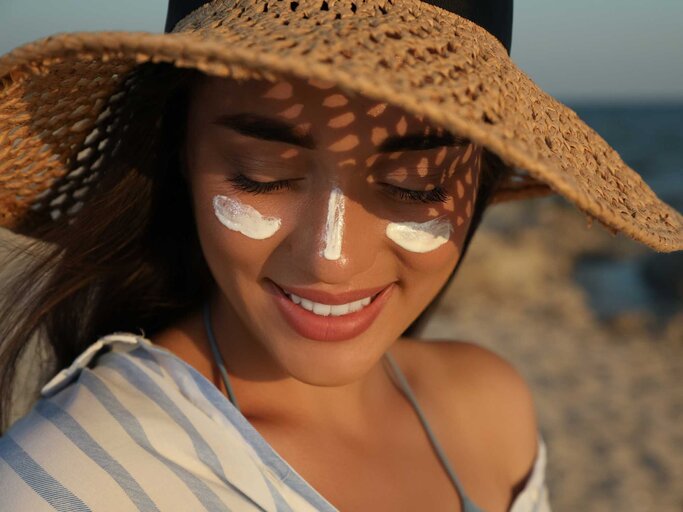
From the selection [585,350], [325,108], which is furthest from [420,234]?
[585,350]

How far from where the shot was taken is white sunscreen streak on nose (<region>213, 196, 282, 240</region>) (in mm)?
1275

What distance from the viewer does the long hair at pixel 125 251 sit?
148 cm

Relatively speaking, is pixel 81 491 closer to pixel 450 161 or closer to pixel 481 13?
pixel 450 161

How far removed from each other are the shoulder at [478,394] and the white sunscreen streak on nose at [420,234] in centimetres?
64

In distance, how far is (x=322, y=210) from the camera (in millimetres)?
1226

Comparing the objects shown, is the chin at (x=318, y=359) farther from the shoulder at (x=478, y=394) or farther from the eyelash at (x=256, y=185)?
the shoulder at (x=478, y=394)

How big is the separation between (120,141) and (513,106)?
0.80m

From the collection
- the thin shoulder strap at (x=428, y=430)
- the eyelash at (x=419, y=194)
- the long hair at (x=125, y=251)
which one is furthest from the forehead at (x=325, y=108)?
the thin shoulder strap at (x=428, y=430)

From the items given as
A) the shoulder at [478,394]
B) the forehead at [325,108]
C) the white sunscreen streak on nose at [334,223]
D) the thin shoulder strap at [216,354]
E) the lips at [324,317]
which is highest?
the forehead at [325,108]

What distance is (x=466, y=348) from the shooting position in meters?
2.07

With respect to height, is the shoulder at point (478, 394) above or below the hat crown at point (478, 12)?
below

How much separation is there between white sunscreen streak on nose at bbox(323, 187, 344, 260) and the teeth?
13 cm

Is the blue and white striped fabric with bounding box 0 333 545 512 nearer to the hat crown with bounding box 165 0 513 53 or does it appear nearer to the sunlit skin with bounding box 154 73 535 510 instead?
the sunlit skin with bounding box 154 73 535 510

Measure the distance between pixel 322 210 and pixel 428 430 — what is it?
0.78 m
